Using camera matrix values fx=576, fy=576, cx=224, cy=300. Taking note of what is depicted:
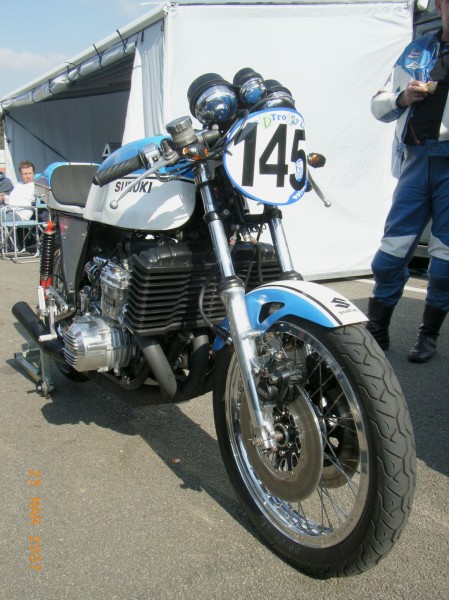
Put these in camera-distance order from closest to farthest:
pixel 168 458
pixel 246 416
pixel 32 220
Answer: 1. pixel 246 416
2. pixel 168 458
3. pixel 32 220

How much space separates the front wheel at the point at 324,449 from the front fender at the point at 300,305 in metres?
0.03

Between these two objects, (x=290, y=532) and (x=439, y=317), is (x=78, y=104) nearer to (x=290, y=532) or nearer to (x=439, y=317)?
(x=439, y=317)

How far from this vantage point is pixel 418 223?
3.68 meters

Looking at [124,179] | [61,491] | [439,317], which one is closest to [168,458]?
[61,491]

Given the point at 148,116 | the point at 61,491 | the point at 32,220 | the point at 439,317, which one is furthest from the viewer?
the point at 32,220

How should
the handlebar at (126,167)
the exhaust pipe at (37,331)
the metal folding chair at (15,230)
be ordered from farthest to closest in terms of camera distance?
the metal folding chair at (15,230), the exhaust pipe at (37,331), the handlebar at (126,167)

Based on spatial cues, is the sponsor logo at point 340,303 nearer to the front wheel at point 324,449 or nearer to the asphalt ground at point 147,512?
the front wheel at point 324,449

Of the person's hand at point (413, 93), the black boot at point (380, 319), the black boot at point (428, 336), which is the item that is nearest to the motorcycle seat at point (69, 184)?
the person's hand at point (413, 93)

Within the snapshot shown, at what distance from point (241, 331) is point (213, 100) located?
0.79 m

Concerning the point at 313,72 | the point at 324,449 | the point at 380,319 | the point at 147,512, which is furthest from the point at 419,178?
the point at 313,72

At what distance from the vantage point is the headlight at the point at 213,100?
76.7 inches

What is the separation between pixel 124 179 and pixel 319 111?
4342 millimetres

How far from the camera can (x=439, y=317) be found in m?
3.79

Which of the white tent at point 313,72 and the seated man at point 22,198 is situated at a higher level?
the white tent at point 313,72
